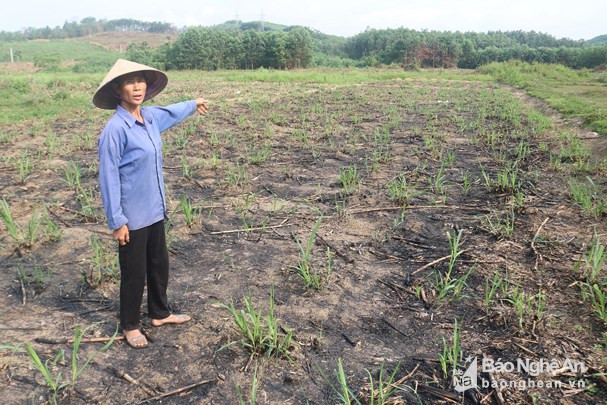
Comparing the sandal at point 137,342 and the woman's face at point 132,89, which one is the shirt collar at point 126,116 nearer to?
the woman's face at point 132,89

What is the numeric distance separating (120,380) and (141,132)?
1.36 m

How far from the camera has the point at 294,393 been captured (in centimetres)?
212

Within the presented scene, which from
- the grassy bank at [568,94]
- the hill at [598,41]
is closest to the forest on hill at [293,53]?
the grassy bank at [568,94]

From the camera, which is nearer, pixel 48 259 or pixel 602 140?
pixel 48 259

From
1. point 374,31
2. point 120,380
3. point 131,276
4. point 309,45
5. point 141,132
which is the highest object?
point 374,31

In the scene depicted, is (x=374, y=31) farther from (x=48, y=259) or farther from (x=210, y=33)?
(x=48, y=259)

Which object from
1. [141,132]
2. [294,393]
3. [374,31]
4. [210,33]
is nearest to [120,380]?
[294,393]

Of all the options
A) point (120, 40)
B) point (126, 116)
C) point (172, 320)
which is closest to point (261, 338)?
point (172, 320)

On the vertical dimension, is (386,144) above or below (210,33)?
below

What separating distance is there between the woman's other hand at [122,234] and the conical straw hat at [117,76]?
30.9 inches

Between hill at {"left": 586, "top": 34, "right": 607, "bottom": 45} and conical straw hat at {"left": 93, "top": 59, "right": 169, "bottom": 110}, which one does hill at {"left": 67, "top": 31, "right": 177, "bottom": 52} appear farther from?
hill at {"left": 586, "top": 34, "right": 607, "bottom": 45}

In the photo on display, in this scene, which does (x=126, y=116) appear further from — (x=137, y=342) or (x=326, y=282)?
(x=326, y=282)

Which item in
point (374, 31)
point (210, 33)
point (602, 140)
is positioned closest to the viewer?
point (602, 140)

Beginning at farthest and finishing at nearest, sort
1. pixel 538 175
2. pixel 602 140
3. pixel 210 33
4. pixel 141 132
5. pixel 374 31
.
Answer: pixel 374 31, pixel 210 33, pixel 602 140, pixel 538 175, pixel 141 132
